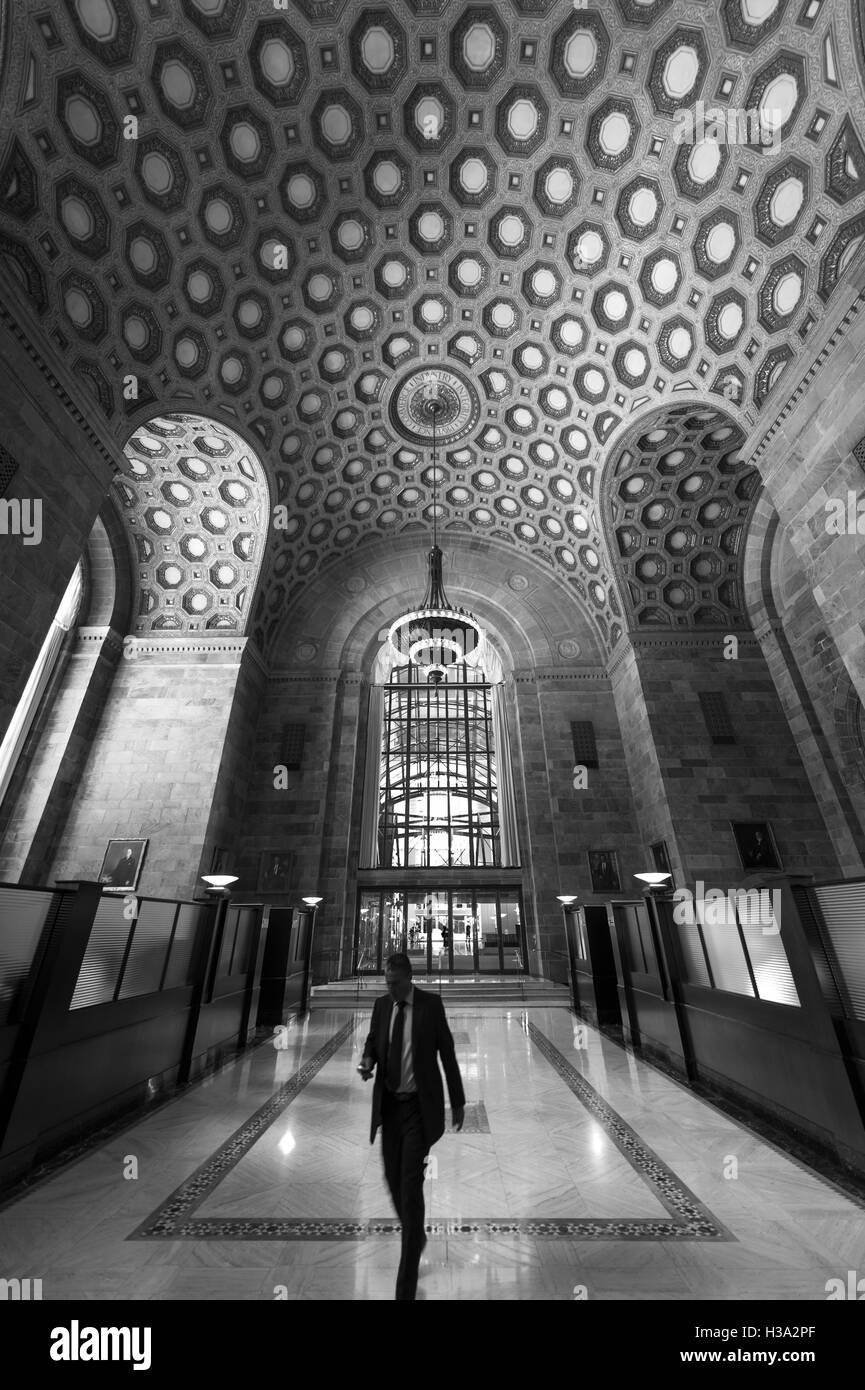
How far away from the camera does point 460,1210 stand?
3773 millimetres

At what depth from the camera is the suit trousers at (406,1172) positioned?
8.52 feet

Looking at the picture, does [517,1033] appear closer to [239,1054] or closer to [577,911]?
[577,911]

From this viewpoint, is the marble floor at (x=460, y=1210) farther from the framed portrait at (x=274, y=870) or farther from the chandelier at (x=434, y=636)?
the chandelier at (x=434, y=636)

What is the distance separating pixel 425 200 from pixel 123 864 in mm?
15463

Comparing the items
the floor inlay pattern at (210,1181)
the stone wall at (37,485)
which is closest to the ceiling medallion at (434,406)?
the stone wall at (37,485)

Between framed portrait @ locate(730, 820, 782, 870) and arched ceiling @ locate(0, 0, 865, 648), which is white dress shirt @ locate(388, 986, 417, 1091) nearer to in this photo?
arched ceiling @ locate(0, 0, 865, 648)

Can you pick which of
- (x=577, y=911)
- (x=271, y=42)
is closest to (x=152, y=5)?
(x=271, y=42)

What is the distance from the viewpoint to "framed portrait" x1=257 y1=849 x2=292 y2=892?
15.0 meters

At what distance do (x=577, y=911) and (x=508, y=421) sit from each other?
12.7m

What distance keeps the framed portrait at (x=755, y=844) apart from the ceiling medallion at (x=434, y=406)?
1264 cm

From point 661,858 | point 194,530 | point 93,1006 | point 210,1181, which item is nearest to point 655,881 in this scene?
point 661,858

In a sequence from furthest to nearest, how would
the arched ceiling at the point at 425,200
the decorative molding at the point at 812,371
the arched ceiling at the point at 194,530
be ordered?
the arched ceiling at the point at 194,530, the arched ceiling at the point at 425,200, the decorative molding at the point at 812,371

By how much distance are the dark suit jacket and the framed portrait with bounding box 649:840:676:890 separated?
11859mm

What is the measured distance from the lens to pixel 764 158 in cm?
876
